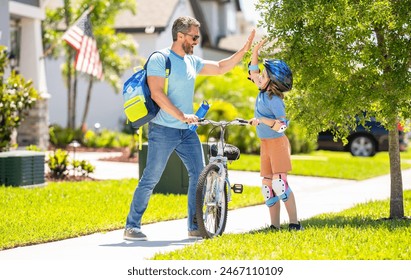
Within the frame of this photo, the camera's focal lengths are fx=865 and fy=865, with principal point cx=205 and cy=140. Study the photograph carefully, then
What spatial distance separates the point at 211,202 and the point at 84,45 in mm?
12817

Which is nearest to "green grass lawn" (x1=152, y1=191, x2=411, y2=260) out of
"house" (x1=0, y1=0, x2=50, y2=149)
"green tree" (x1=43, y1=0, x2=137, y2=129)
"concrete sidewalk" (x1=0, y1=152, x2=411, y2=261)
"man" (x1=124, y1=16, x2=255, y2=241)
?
"concrete sidewalk" (x1=0, y1=152, x2=411, y2=261)

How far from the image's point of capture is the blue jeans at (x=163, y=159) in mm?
8906

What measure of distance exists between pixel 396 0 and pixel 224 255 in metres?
3.93

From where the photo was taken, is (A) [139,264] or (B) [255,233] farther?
(B) [255,233]

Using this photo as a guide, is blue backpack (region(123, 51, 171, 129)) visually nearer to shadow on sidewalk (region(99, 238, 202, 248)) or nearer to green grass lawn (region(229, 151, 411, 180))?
shadow on sidewalk (region(99, 238, 202, 248))

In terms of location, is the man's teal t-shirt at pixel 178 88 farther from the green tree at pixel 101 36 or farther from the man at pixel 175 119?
the green tree at pixel 101 36

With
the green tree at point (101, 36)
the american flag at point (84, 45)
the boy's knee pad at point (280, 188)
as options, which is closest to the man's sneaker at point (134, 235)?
the boy's knee pad at point (280, 188)

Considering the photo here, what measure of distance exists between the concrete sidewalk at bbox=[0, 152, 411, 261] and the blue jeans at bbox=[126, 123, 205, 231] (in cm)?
36

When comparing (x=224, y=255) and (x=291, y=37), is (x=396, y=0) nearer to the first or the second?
(x=291, y=37)

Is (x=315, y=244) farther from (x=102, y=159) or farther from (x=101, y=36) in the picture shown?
(x=101, y=36)

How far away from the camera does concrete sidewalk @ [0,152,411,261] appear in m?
8.32

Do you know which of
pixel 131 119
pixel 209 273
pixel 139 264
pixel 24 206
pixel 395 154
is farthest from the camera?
pixel 24 206

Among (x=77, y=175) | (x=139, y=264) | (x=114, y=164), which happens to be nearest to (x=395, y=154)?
(x=139, y=264)

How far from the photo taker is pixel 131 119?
8.65 m
